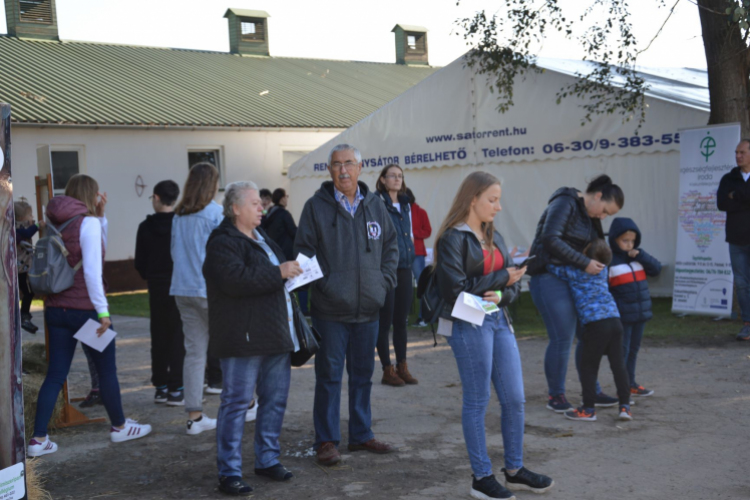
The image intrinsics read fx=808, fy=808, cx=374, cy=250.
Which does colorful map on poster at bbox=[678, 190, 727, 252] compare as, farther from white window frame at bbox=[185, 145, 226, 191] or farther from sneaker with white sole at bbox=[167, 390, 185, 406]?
white window frame at bbox=[185, 145, 226, 191]

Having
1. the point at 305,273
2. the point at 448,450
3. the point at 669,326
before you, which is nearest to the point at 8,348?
the point at 305,273

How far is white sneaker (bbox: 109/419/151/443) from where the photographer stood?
19.6 feet

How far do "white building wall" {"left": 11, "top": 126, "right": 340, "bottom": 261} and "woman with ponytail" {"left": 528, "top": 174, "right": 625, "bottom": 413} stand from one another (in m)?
12.0

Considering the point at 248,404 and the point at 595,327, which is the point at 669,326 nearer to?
the point at 595,327

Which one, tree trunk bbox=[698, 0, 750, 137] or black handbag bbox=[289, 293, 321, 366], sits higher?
tree trunk bbox=[698, 0, 750, 137]

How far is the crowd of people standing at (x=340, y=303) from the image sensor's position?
179 inches

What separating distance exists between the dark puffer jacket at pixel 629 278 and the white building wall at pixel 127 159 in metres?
11.9

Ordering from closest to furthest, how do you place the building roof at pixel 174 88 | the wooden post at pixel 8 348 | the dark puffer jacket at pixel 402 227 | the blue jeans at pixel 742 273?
the wooden post at pixel 8 348 → the dark puffer jacket at pixel 402 227 → the blue jeans at pixel 742 273 → the building roof at pixel 174 88

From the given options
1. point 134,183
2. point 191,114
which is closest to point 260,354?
point 134,183

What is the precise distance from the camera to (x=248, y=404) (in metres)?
4.89

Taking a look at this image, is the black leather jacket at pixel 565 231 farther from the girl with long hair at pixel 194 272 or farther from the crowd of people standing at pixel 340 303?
the girl with long hair at pixel 194 272

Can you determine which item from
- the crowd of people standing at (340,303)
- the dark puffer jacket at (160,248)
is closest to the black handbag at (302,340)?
the crowd of people standing at (340,303)

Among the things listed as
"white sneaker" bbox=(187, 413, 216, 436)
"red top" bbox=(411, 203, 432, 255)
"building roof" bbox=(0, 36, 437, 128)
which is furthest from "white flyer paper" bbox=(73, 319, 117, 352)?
"building roof" bbox=(0, 36, 437, 128)

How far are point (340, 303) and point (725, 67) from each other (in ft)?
23.9
